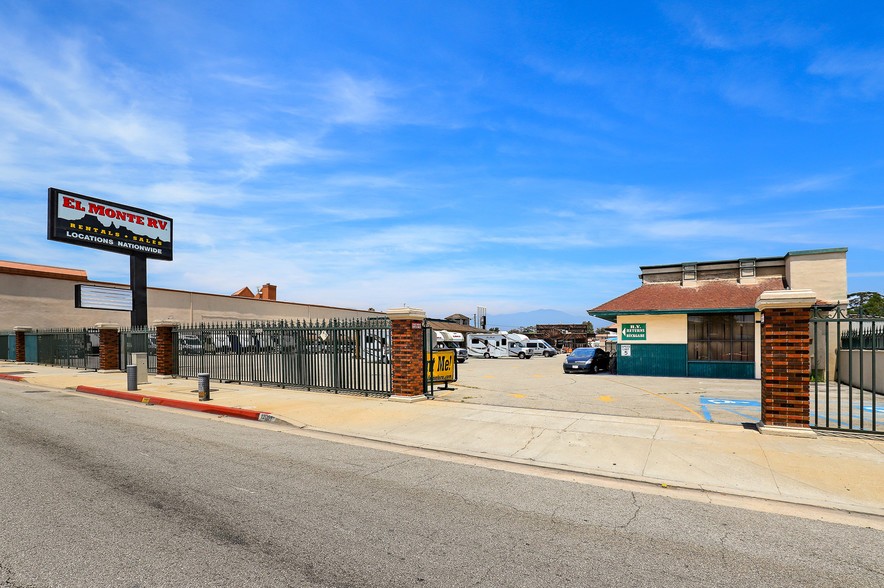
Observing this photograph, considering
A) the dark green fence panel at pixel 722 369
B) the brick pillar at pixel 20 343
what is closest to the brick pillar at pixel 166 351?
the brick pillar at pixel 20 343

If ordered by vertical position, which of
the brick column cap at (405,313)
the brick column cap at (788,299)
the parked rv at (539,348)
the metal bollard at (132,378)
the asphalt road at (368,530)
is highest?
the brick column cap at (788,299)

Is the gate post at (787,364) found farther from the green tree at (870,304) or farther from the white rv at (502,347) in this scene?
the green tree at (870,304)

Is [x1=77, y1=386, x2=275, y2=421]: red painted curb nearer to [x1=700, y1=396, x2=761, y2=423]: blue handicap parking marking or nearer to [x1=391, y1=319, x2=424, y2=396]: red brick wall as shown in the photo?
[x1=391, y1=319, x2=424, y2=396]: red brick wall

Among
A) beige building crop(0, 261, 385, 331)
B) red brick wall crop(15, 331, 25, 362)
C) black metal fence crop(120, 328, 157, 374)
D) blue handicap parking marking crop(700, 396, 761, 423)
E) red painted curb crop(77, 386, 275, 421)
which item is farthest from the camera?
beige building crop(0, 261, 385, 331)

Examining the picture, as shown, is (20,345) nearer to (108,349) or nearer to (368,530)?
(108,349)

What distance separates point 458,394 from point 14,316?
118 ft

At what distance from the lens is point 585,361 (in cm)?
2612

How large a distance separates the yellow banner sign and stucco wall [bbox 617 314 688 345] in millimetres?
12078

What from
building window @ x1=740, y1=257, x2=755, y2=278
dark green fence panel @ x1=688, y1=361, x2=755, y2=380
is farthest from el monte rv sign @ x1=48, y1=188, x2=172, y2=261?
building window @ x1=740, y1=257, x2=755, y2=278

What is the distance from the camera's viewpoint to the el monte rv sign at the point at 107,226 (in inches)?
1003

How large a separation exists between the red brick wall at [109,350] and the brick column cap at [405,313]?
18241 millimetres

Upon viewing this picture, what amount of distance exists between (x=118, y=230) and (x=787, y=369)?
31.2 metres

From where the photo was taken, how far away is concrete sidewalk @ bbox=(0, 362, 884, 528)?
6555mm

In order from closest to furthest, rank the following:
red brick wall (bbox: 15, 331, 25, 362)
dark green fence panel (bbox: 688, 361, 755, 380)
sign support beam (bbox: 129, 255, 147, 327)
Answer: dark green fence panel (bbox: 688, 361, 755, 380)
sign support beam (bbox: 129, 255, 147, 327)
red brick wall (bbox: 15, 331, 25, 362)
